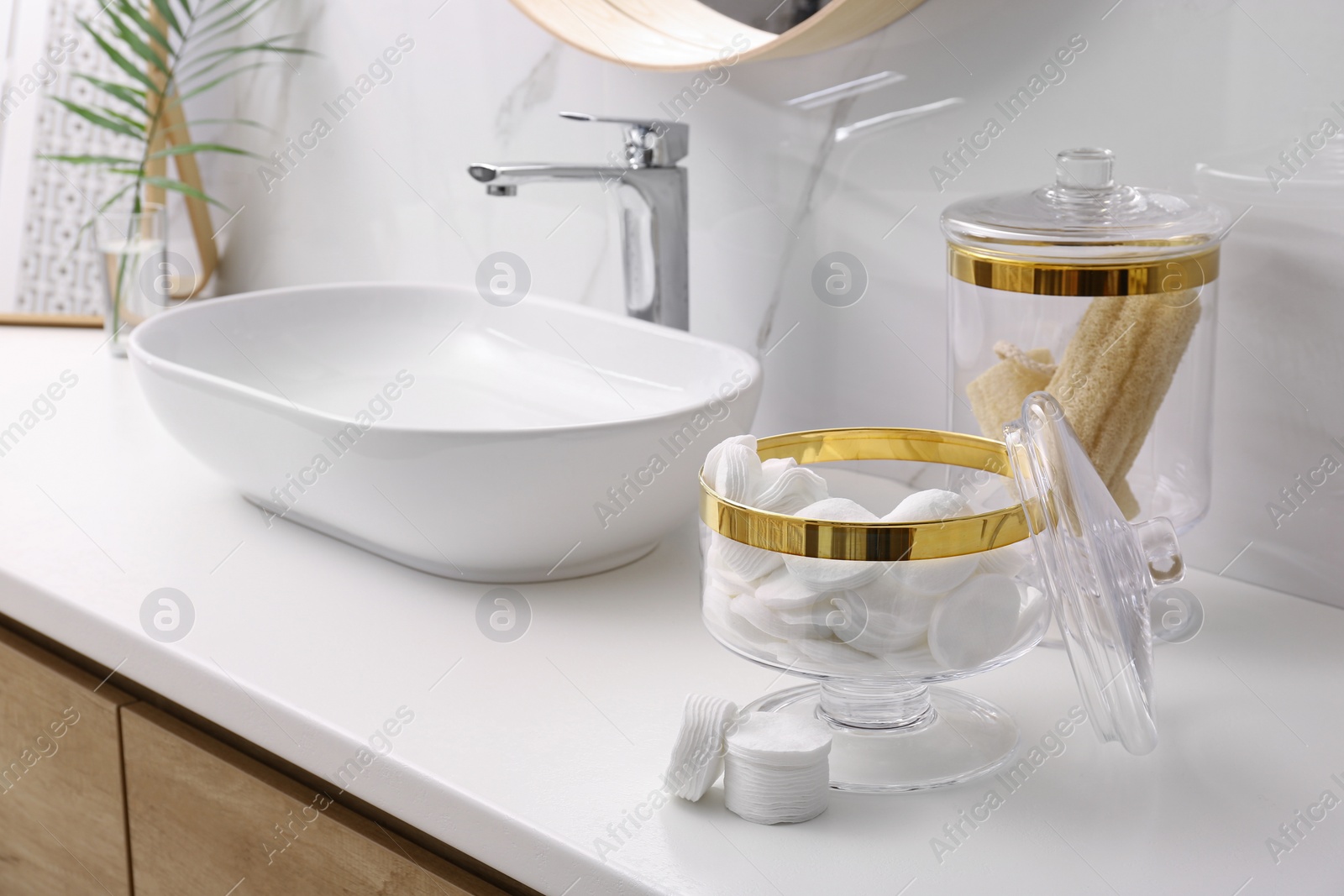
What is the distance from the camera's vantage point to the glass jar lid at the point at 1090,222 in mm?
668

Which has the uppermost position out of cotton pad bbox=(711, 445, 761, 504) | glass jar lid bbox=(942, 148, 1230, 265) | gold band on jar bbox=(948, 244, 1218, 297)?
glass jar lid bbox=(942, 148, 1230, 265)

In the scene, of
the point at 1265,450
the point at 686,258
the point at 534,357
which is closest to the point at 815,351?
the point at 686,258

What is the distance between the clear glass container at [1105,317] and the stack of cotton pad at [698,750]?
29cm

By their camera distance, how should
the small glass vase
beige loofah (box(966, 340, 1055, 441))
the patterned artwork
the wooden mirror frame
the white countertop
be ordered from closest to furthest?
the white countertop → beige loofah (box(966, 340, 1055, 441)) → the wooden mirror frame → the small glass vase → the patterned artwork

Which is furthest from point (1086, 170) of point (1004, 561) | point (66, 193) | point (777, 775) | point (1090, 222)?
point (66, 193)

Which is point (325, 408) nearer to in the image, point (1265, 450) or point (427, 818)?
point (427, 818)

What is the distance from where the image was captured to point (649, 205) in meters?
0.97

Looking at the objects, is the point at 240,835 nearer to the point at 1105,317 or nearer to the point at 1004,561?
the point at 1004,561

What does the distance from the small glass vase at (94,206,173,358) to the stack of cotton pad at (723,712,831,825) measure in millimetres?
1118

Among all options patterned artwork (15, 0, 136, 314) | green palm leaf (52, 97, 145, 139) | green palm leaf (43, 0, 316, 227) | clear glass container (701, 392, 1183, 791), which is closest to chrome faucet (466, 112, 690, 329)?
clear glass container (701, 392, 1183, 791)

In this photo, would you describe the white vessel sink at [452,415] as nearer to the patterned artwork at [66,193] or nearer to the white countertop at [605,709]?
the white countertop at [605,709]

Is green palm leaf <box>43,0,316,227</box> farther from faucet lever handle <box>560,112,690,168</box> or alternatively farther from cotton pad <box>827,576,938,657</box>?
cotton pad <box>827,576,938,657</box>

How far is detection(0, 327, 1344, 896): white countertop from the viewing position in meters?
0.51

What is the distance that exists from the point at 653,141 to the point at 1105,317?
1.37 ft
